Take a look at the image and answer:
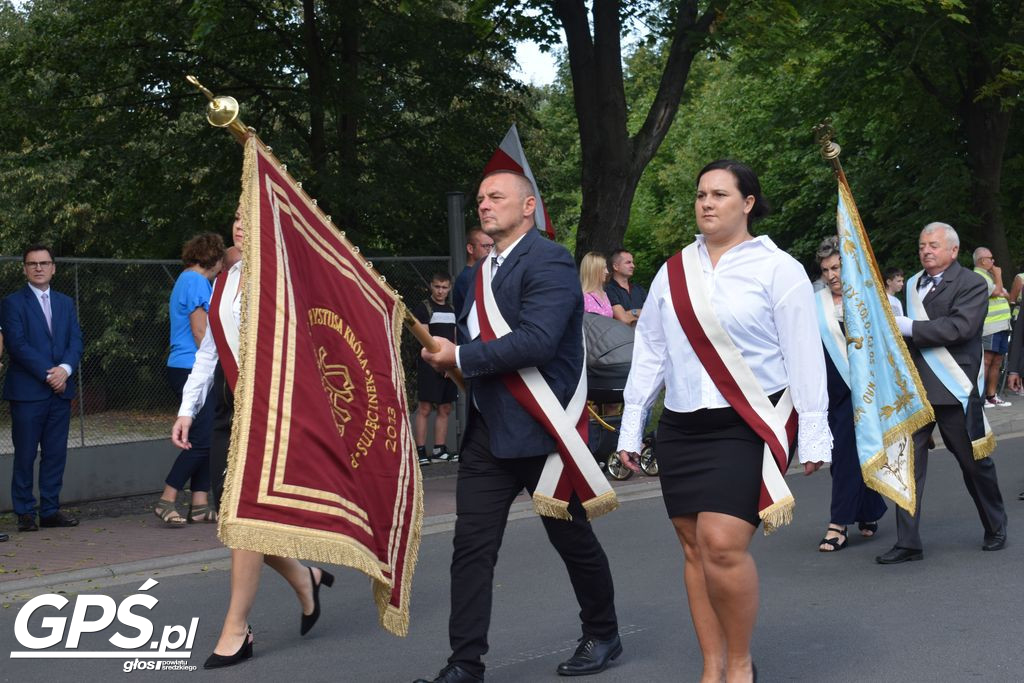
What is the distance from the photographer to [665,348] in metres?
5.13

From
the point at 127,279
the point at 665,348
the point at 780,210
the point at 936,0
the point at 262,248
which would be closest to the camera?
the point at 262,248

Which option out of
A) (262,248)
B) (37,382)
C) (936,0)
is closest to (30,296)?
(37,382)

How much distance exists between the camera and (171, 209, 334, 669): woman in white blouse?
5.81 metres

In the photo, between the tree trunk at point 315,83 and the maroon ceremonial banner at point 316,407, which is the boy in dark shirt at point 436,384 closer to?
the tree trunk at point 315,83

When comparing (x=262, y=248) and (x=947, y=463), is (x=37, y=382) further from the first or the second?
(x=947, y=463)

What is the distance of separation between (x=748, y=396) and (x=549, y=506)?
95cm

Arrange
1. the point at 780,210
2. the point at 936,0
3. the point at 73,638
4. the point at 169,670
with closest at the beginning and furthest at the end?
the point at 169,670
the point at 73,638
the point at 936,0
the point at 780,210

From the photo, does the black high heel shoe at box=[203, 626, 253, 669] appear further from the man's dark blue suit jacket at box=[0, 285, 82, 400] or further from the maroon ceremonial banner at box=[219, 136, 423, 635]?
the man's dark blue suit jacket at box=[0, 285, 82, 400]

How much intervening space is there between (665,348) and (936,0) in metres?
13.8

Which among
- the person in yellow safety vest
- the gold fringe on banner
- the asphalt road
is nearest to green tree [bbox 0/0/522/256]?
the person in yellow safety vest

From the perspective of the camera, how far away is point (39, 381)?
9.87m

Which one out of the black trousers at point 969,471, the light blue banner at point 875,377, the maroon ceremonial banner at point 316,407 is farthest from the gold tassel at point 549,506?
the black trousers at point 969,471

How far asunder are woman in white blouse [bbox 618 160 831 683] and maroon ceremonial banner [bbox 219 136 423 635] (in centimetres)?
101

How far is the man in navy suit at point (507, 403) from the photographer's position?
203 inches
